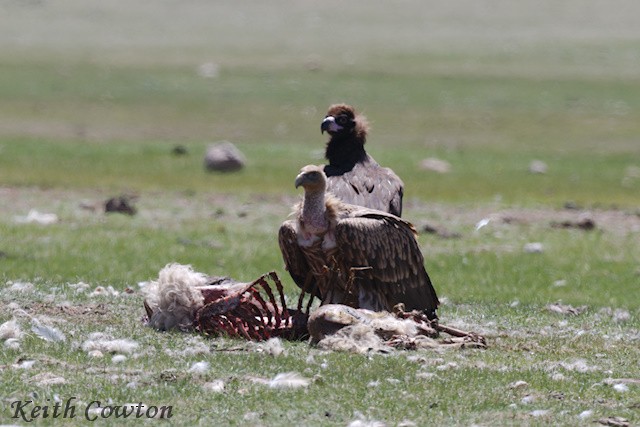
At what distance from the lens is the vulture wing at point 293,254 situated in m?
10.6

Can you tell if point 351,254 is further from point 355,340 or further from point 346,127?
point 346,127

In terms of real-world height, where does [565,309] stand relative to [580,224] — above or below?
above

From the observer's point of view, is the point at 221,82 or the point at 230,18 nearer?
the point at 221,82

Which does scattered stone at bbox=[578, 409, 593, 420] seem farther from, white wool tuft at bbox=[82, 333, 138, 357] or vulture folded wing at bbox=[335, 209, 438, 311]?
white wool tuft at bbox=[82, 333, 138, 357]

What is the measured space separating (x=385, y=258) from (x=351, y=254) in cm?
34

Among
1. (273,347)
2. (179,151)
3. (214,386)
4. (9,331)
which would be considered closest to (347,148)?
(273,347)

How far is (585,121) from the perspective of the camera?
43.8m

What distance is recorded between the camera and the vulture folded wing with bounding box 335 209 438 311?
10.5 metres

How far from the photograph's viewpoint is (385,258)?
35.2 ft

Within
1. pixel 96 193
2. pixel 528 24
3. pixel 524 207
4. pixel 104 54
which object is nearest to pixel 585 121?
pixel 524 207

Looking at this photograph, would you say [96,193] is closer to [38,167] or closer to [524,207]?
[38,167]

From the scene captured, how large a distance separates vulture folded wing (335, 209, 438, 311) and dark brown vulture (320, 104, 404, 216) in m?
0.75

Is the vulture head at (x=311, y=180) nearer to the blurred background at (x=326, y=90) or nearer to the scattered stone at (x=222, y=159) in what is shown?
the blurred background at (x=326, y=90)

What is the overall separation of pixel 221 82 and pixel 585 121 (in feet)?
50.6
